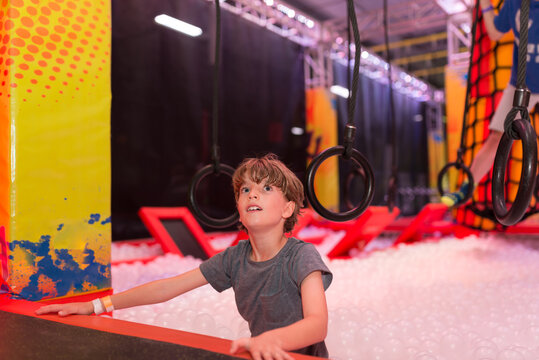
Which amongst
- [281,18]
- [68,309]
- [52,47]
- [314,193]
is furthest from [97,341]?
[281,18]

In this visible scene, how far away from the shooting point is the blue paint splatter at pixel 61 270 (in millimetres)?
1292

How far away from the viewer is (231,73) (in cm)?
532

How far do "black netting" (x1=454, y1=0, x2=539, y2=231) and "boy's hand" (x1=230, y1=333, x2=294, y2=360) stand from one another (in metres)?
2.07

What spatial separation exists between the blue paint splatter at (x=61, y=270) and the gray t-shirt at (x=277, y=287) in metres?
0.62

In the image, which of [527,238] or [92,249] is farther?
[527,238]

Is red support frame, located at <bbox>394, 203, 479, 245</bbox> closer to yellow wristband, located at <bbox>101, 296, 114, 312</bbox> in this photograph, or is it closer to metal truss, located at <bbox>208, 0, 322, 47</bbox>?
yellow wristband, located at <bbox>101, 296, 114, 312</bbox>

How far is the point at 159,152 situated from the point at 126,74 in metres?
0.78

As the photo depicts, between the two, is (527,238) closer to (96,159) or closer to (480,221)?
(480,221)

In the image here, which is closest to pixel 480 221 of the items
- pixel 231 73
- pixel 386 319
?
pixel 386 319

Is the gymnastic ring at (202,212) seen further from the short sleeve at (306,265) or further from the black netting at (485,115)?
the black netting at (485,115)

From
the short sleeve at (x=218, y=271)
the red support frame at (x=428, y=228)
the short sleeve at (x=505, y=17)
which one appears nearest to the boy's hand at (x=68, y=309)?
the short sleeve at (x=218, y=271)

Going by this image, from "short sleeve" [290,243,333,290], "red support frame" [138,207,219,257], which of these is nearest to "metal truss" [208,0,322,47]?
"red support frame" [138,207,219,257]

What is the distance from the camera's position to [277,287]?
3.18 ft

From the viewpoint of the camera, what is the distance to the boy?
0.96 meters
